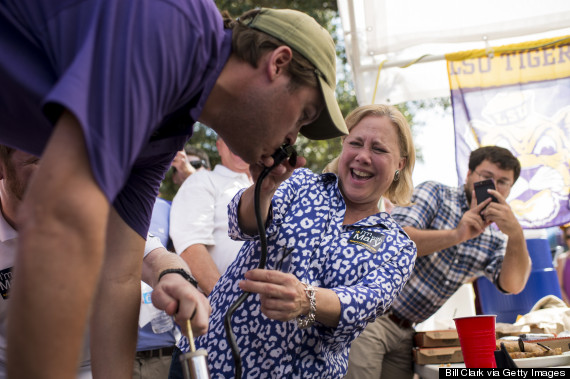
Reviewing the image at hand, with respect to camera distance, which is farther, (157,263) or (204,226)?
(204,226)

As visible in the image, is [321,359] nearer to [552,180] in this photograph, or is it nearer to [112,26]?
[112,26]

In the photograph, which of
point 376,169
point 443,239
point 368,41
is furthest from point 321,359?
point 368,41

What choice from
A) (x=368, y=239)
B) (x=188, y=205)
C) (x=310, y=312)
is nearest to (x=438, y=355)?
(x=368, y=239)

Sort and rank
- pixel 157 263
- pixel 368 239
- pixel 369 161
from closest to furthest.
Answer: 1. pixel 157 263
2. pixel 368 239
3. pixel 369 161

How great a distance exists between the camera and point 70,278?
31.6 inches

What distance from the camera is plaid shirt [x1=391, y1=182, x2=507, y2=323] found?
10.4ft

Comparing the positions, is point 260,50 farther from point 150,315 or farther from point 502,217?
point 502,217

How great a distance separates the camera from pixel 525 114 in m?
3.61

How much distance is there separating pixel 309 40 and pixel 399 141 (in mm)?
1325

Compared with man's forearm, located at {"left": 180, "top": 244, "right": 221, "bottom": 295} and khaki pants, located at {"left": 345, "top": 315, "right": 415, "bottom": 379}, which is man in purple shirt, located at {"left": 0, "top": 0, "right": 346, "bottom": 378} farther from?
khaki pants, located at {"left": 345, "top": 315, "right": 415, "bottom": 379}

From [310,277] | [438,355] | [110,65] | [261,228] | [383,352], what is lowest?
[383,352]

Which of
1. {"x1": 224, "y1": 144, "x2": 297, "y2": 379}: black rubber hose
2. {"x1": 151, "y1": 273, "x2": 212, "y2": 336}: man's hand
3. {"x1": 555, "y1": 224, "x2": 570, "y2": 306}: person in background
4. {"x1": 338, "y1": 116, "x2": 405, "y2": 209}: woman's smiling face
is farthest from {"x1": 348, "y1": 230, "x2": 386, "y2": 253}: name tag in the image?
{"x1": 555, "y1": 224, "x2": 570, "y2": 306}: person in background

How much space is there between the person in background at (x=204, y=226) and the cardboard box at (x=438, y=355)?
1071 mm

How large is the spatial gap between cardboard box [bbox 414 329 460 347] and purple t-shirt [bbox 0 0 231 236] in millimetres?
2117
